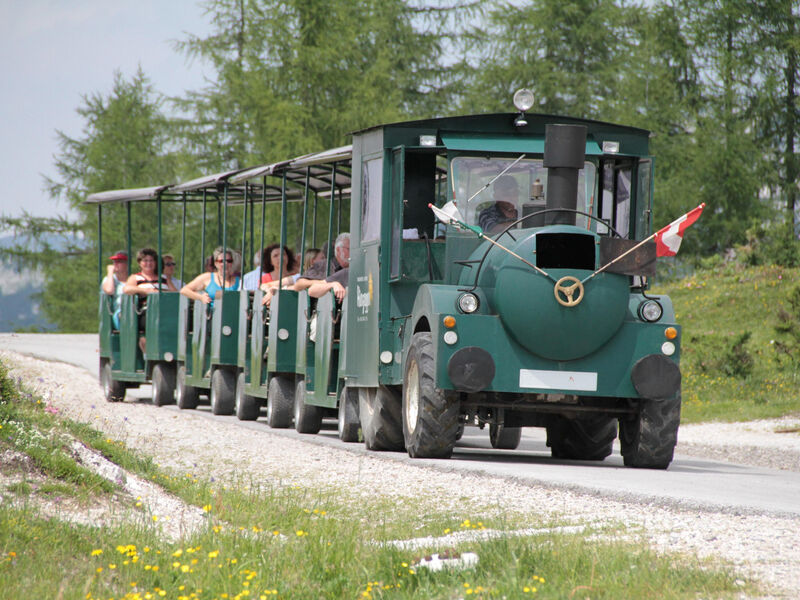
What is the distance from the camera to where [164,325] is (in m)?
21.2

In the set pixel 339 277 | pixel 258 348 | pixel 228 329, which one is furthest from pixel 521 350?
pixel 228 329

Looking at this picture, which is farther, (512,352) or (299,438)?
(299,438)

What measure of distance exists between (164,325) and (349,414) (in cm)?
732

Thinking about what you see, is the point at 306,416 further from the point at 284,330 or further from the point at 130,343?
the point at 130,343

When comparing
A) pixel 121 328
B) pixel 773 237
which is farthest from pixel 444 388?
pixel 773 237

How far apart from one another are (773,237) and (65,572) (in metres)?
30.0

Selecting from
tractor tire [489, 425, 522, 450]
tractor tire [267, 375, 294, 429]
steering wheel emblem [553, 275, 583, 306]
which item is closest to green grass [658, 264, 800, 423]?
tractor tire [489, 425, 522, 450]

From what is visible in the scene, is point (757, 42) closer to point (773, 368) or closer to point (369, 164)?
point (773, 368)

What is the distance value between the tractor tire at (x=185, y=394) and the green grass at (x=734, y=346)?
7.38 m

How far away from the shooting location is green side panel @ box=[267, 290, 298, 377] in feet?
55.5

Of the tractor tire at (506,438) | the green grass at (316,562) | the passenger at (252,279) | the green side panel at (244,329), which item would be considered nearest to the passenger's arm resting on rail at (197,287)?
the passenger at (252,279)

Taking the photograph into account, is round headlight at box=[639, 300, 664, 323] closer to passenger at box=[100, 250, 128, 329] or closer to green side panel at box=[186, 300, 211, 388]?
green side panel at box=[186, 300, 211, 388]

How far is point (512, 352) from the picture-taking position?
1145 cm

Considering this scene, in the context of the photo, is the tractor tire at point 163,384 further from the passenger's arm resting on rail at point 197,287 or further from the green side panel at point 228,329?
the green side panel at point 228,329
